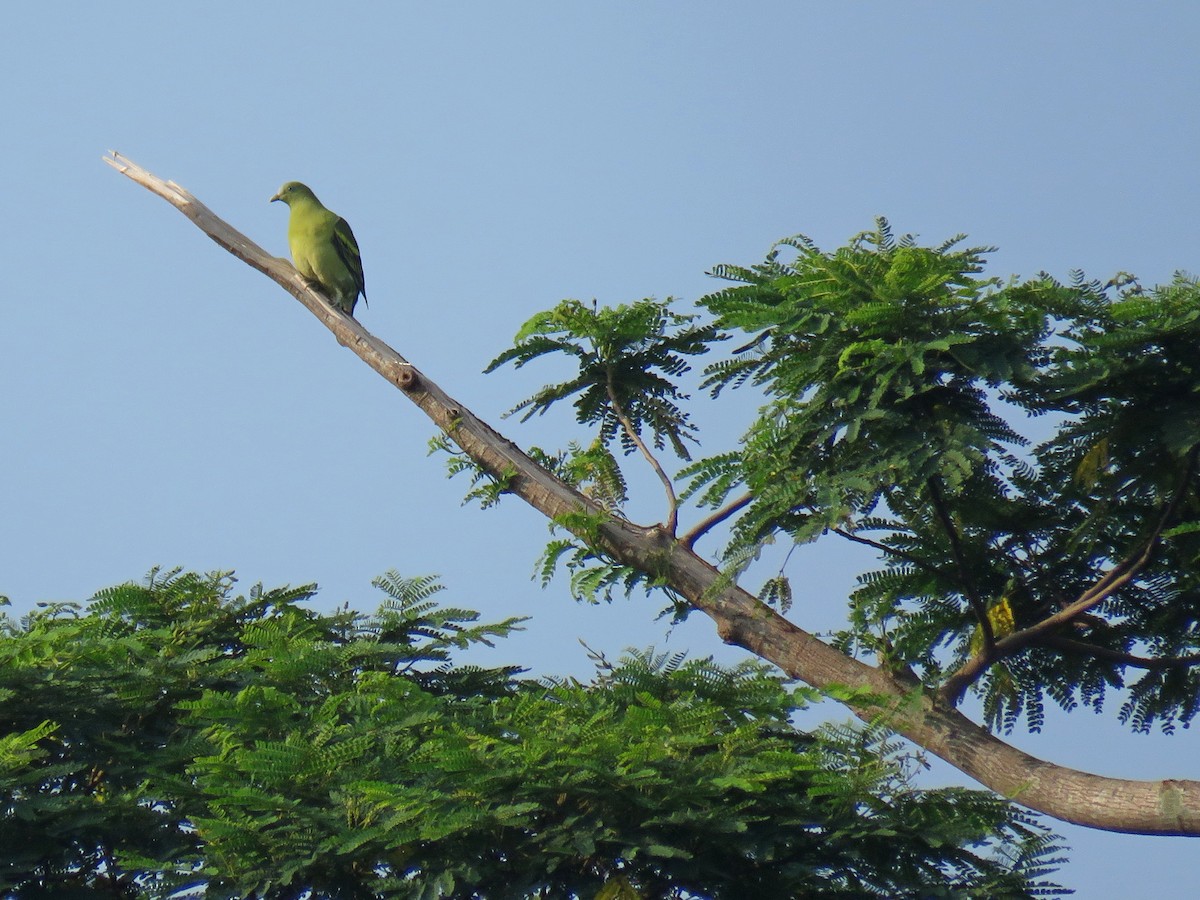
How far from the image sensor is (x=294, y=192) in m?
11.7

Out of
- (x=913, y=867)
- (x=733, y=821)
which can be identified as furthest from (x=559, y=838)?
(x=913, y=867)

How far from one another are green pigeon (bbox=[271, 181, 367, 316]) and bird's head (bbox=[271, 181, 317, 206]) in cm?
26

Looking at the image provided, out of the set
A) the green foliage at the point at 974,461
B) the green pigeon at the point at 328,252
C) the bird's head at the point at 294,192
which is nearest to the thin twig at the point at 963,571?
the green foliage at the point at 974,461

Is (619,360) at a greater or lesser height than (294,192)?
lesser

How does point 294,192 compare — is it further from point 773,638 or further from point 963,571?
point 963,571

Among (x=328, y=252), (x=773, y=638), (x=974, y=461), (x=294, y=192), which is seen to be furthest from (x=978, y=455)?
(x=294, y=192)

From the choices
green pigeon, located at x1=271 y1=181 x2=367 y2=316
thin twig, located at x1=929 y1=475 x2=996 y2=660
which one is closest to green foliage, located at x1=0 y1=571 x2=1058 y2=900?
thin twig, located at x1=929 y1=475 x2=996 y2=660

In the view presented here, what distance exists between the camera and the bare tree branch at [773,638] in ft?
21.3

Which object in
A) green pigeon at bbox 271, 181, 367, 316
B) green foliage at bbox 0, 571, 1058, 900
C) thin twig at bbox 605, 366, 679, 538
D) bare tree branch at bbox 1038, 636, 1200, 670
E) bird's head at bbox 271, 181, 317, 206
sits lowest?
green foliage at bbox 0, 571, 1058, 900

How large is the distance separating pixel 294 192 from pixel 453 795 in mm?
7535

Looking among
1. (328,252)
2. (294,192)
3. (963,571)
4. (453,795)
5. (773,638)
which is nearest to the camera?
(453,795)

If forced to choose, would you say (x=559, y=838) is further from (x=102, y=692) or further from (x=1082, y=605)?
(x=1082, y=605)

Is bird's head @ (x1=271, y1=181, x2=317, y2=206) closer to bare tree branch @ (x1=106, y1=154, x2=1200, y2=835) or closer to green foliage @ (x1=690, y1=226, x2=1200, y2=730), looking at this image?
bare tree branch @ (x1=106, y1=154, x2=1200, y2=835)

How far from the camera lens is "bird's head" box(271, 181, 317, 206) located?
11641 mm
